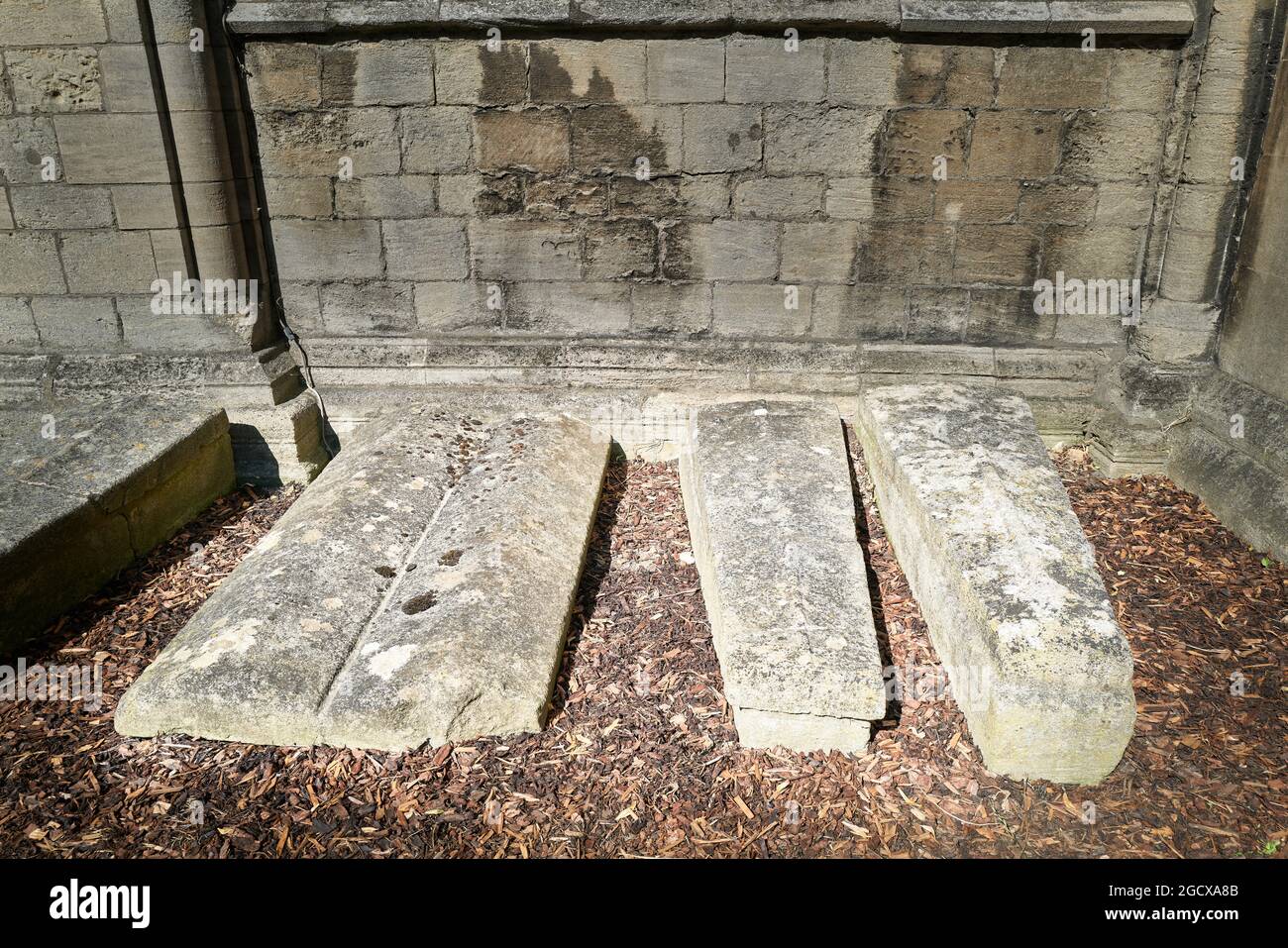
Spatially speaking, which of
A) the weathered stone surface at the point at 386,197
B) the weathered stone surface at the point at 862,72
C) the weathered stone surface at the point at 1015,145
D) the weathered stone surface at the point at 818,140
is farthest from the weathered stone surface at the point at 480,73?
the weathered stone surface at the point at 1015,145

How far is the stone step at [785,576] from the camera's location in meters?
3.12

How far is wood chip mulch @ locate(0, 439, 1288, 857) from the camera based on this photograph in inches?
113

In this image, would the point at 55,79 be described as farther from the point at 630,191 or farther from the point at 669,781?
the point at 669,781

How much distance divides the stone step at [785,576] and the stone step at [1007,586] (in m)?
0.33

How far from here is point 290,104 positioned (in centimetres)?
493

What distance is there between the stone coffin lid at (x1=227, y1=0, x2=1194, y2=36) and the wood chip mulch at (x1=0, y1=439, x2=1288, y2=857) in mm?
2945

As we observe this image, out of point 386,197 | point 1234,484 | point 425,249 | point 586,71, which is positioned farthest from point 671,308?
point 1234,484

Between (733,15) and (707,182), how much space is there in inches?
32.9

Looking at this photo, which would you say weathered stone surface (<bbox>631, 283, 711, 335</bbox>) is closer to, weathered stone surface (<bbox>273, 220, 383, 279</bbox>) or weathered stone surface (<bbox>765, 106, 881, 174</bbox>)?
weathered stone surface (<bbox>765, 106, 881, 174</bbox>)

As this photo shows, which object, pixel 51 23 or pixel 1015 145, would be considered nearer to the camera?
pixel 51 23

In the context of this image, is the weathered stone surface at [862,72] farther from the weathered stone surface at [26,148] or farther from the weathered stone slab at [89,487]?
the weathered stone surface at [26,148]

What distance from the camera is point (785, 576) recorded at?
3.58 meters

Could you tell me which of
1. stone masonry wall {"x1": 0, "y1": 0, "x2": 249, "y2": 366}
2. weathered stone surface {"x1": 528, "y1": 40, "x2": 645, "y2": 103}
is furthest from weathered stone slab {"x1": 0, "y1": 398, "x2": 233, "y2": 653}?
weathered stone surface {"x1": 528, "y1": 40, "x2": 645, "y2": 103}

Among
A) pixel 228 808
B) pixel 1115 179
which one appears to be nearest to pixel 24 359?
pixel 228 808
